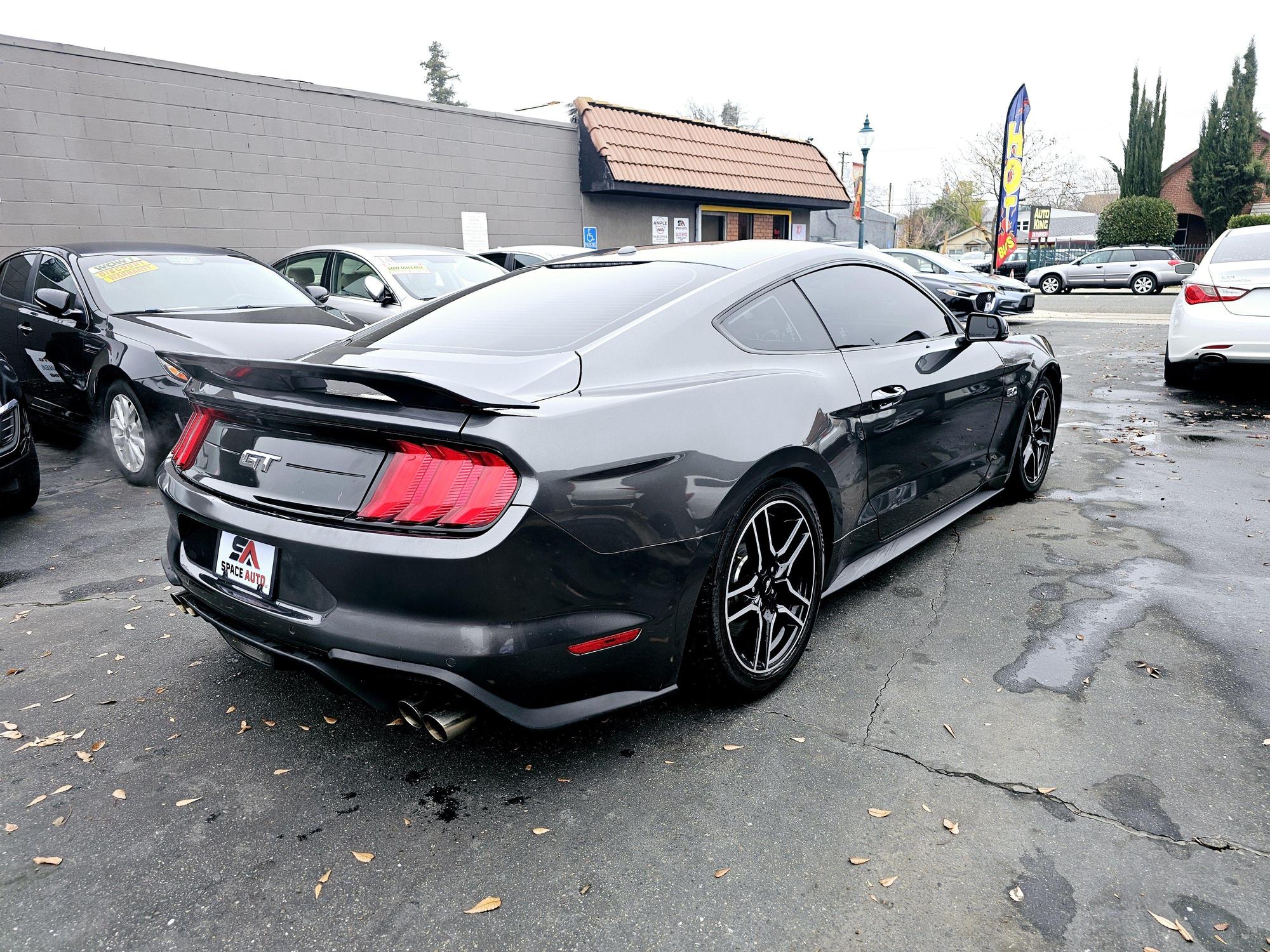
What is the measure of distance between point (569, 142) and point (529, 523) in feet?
48.3

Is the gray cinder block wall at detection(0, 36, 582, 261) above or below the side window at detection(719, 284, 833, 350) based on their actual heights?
above

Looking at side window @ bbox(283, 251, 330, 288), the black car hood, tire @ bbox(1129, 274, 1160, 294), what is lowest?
the black car hood

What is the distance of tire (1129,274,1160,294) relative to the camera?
90.8ft

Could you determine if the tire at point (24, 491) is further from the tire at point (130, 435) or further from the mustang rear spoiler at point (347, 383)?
the mustang rear spoiler at point (347, 383)

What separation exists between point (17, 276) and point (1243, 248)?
10.4 metres

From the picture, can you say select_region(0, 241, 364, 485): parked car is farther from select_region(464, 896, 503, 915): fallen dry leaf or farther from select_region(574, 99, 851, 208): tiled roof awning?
select_region(574, 99, 851, 208): tiled roof awning

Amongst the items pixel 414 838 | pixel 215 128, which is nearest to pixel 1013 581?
pixel 414 838

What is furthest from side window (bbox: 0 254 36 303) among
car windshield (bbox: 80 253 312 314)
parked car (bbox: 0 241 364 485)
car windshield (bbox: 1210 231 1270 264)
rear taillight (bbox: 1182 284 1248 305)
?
car windshield (bbox: 1210 231 1270 264)

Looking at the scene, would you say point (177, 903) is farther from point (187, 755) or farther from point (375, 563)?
point (375, 563)

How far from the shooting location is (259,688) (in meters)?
3.00

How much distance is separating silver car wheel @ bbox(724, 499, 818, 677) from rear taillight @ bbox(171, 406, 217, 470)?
5.54ft

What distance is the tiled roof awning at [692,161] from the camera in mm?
15391

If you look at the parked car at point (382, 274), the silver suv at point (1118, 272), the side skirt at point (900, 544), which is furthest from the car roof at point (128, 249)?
the silver suv at point (1118, 272)

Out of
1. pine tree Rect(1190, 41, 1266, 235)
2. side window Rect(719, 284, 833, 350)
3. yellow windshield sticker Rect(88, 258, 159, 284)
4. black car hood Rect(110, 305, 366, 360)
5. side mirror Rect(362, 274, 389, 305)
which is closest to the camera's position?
side window Rect(719, 284, 833, 350)
